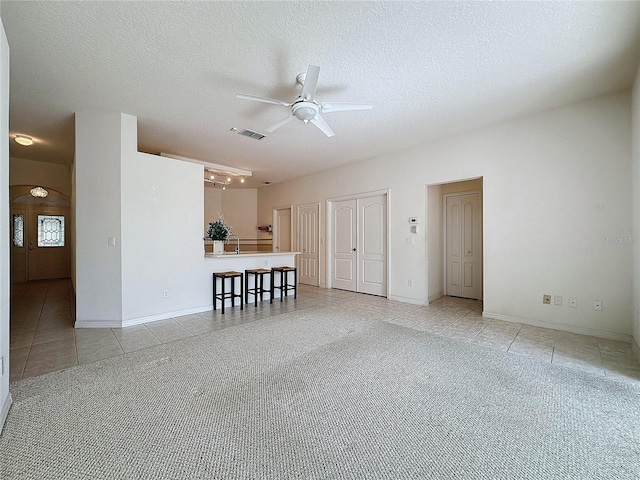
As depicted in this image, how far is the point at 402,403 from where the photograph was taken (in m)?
1.97

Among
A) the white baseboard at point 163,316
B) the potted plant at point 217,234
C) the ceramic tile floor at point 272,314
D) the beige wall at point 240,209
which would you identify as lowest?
Result: the ceramic tile floor at point 272,314

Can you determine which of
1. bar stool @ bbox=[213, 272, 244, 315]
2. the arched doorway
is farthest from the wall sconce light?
bar stool @ bbox=[213, 272, 244, 315]

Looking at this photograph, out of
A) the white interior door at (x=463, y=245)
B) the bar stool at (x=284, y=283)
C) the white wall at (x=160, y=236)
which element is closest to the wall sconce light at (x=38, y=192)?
the white wall at (x=160, y=236)

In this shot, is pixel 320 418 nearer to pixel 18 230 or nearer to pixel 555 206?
pixel 555 206

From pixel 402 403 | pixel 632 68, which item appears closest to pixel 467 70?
pixel 632 68

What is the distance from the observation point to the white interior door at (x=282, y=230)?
8.02 meters

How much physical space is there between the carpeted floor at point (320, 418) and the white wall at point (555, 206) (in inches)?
58.2

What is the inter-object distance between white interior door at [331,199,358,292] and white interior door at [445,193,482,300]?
1.99m

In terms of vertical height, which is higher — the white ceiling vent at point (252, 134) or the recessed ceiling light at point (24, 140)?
the white ceiling vent at point (252, 134)

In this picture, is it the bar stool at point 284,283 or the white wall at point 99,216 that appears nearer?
the white wall at point 99,216

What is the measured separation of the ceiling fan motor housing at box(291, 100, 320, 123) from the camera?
9.07 feet

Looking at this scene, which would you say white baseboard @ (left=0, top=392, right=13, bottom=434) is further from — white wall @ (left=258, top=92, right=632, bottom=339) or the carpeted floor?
white wall @ (left=258, top=92, right=632, bottom=339)

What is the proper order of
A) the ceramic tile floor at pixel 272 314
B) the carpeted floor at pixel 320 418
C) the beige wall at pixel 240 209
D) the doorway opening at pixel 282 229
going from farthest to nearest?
the beige wall at pixel 240 209 → the doorway opening at pixel 282 229 → the ceramic tile floor at pixel 272 314 → the carpeted floor at pixel 320 418

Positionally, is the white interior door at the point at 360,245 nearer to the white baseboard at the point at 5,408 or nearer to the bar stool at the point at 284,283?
the bar stool at the point at 284,283
